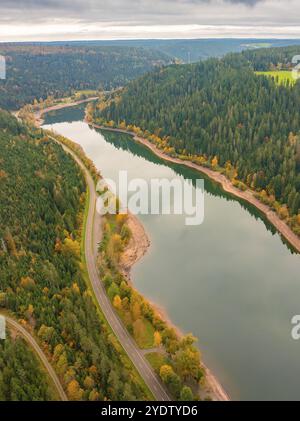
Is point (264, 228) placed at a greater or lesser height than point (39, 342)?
greater

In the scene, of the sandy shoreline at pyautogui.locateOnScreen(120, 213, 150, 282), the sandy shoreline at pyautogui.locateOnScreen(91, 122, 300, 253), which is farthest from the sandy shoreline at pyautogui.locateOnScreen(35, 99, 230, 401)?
the sandy shoreline at pyautogui.locateOnScreen(91, 122, 300, 253)

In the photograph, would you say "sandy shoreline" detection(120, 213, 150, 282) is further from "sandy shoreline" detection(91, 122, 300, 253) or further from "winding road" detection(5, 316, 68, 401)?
"sandy shoreline" detection(91, 122, 300, 253)

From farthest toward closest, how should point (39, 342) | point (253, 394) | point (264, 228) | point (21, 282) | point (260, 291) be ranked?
point (264, 228)
point (260, 291)
point (21, 282)
point (39, 342)
point (253, 394)

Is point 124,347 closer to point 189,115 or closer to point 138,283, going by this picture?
point 138,283

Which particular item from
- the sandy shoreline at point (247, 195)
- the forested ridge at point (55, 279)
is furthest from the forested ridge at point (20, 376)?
the sandy shoreline at point (247, 195)

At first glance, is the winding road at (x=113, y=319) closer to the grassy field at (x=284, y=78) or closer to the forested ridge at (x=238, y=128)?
the forested ridge at (x=238, y=128)
